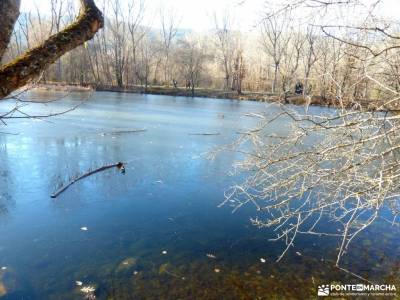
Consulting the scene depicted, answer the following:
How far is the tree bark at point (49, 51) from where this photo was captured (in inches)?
77.4

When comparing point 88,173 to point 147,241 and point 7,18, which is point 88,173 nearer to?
point 147,241

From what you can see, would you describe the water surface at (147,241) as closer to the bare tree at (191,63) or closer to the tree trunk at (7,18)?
the tree trunk at (7,18)

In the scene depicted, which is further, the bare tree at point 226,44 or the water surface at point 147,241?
the bare tree at point 226,44

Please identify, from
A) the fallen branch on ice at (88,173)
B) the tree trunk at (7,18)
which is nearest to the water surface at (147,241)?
the fallen branch on ice at (88,173)

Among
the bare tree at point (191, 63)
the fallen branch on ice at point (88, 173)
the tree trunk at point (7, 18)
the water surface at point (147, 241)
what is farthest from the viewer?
the bare tree at point (191, 63)

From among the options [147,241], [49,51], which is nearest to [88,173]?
[147,241]

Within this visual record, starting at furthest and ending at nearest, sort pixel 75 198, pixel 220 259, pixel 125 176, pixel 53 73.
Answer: pixel 53 73 < pixel 125 176 < pixel 75 198 < pixel 220 259

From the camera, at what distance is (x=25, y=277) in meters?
4.67

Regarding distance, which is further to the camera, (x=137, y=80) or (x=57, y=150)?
(x=137, y=80)

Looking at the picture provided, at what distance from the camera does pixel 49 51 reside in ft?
6.90

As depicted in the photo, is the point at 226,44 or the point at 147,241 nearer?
the point at 147,241

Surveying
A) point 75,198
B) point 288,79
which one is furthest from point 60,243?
point 288,79

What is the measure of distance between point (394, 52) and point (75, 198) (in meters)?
6.04

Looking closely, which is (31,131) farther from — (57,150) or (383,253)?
(383,253)
